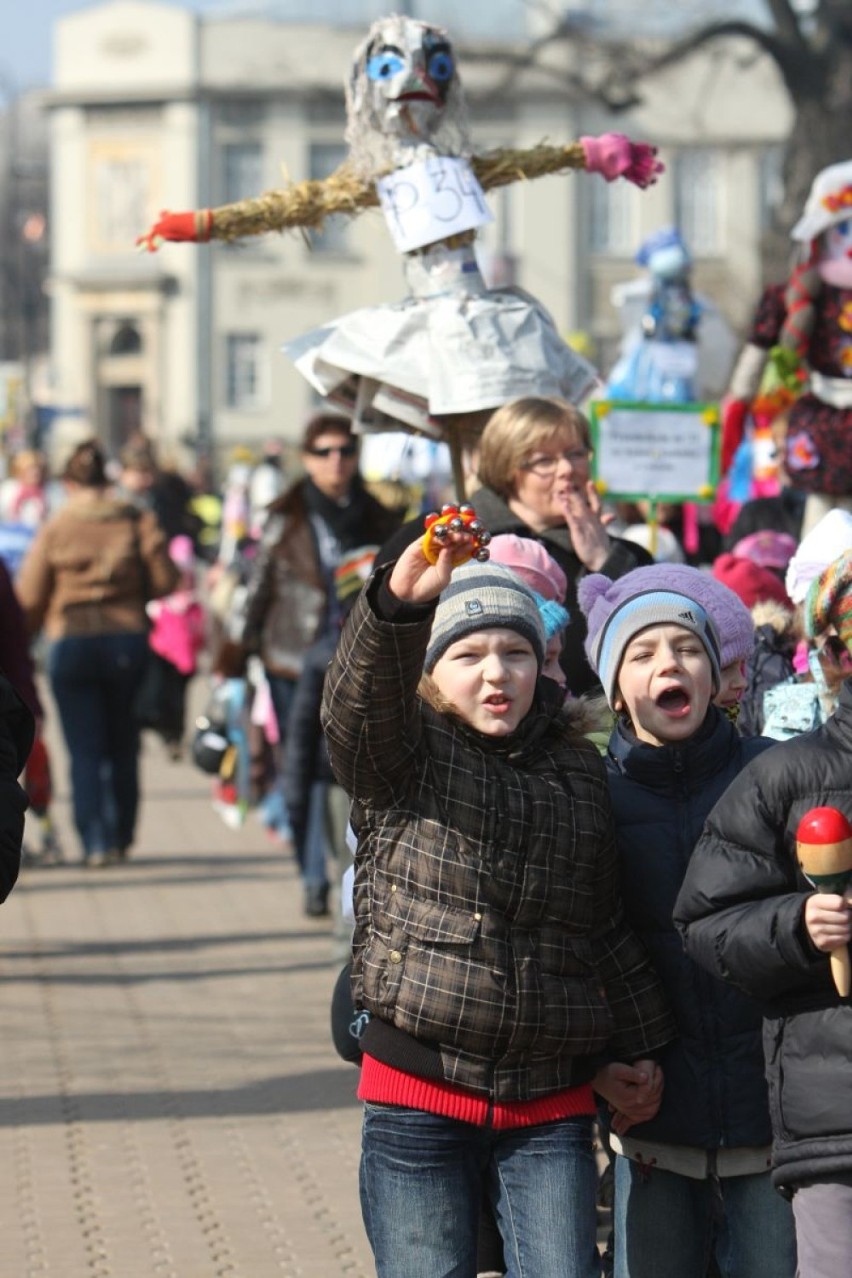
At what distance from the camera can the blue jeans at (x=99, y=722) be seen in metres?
12.0

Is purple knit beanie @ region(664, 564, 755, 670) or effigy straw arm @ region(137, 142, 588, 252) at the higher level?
effigy straw arm @ region(137, 142, 588, 252)

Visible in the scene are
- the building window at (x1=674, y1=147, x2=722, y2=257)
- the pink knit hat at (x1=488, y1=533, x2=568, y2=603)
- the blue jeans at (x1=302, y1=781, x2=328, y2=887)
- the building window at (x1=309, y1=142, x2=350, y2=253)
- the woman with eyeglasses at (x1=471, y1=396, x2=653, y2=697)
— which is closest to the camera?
the pink knit hat at (x1=488, y1=533, x2=568, y2=603)

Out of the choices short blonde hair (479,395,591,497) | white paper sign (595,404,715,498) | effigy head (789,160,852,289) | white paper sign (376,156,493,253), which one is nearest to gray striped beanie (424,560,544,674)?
short blonde hair (479,395,591,497)

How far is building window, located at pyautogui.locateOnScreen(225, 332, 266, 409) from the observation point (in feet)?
235

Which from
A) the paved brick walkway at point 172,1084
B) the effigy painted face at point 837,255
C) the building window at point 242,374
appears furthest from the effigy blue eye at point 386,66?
the building window at point 242,374

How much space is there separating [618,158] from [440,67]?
1.89 ft

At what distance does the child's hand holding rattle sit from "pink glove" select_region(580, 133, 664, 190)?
10.5ft

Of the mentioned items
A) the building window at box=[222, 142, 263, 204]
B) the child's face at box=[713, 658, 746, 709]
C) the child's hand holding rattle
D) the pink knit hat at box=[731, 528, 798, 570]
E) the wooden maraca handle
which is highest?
the building window at box=[222, 142, 263, 204]

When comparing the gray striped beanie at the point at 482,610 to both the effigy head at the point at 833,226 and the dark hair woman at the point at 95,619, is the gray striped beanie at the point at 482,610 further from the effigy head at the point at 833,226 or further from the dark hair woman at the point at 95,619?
the dark hair woman at the point at 95,619

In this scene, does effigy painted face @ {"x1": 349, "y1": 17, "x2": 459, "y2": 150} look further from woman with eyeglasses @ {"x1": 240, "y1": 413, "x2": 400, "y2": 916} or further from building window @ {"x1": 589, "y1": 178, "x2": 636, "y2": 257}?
building window @ {"x1": 589, "y1": 178, "x2": 636, "y2": 257}

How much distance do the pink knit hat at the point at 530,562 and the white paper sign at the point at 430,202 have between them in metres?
1.75

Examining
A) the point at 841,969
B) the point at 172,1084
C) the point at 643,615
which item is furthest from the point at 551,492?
the point at 172,1084

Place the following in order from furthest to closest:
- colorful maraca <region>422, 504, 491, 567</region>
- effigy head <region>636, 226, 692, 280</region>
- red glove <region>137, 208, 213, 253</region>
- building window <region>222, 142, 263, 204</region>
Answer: building window <region>222, 142, 263, 204</region> < effigy head <region>636, 226, 692, 280</region> < red glove <region>137, 208, 213, 253</region> < colorful maraca <region>422, 504, 491, 567</region>

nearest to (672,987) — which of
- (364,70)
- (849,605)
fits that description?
(849,605)
